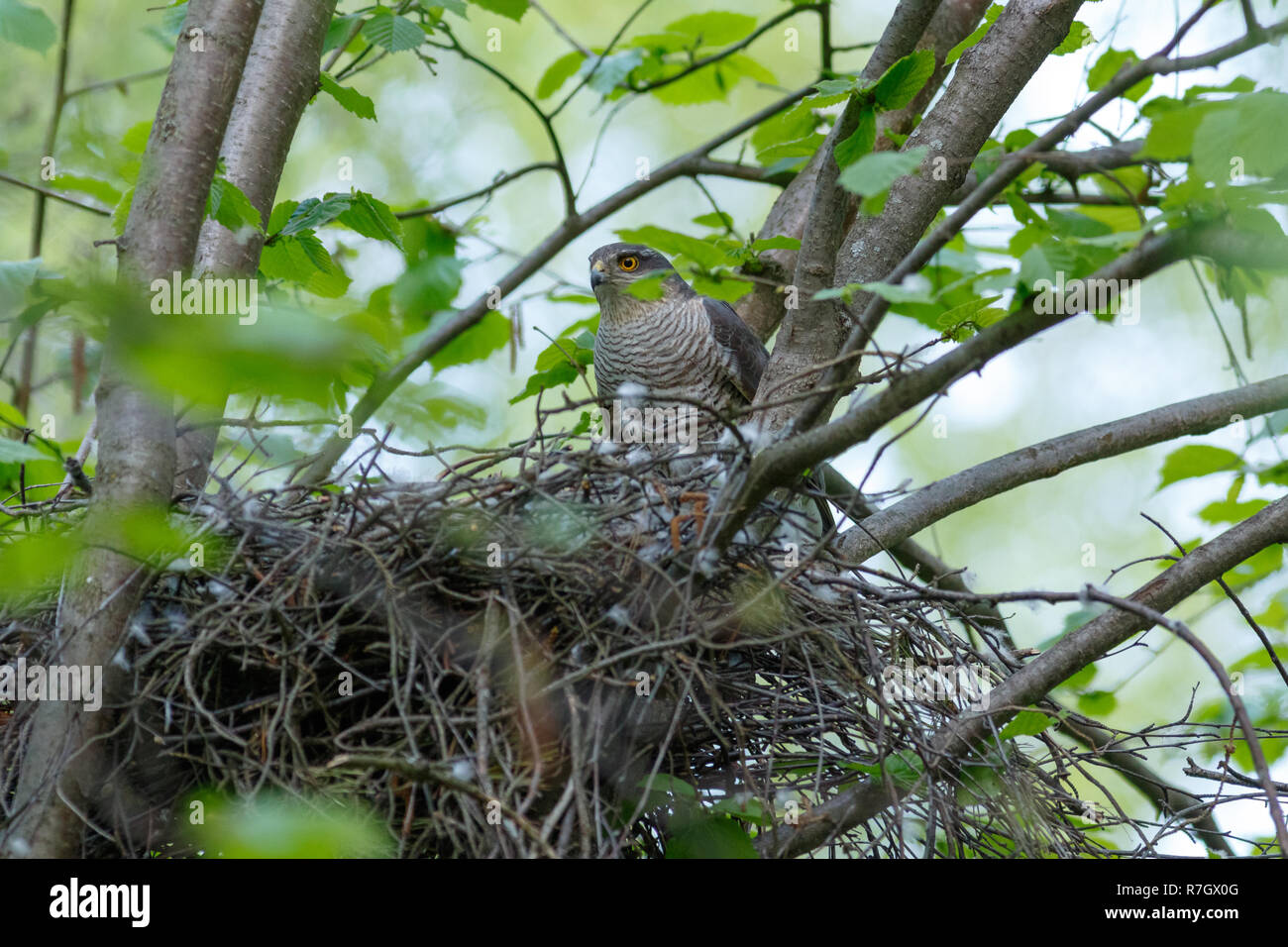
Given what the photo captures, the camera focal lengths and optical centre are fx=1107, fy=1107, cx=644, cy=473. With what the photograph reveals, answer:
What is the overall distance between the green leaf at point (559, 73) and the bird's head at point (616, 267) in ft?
2.10

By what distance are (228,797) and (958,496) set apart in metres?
1.90

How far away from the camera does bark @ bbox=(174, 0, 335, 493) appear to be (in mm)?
2938

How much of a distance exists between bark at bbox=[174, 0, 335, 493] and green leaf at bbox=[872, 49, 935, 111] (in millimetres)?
1650

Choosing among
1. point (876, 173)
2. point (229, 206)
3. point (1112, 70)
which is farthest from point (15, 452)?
point (1112, 70)

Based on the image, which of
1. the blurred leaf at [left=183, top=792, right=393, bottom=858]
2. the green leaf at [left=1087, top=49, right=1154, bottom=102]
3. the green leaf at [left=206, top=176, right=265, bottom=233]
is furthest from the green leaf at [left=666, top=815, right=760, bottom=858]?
the green leaf at [left=1087, top=49, right=1154, bottom=102]

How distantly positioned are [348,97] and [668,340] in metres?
1.40

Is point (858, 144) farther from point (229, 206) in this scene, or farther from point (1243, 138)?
point (229, 206)

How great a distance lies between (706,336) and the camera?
395cm

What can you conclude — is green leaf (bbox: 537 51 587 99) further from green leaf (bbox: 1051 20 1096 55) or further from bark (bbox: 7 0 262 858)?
bark (bbox: 7 0 262 858)

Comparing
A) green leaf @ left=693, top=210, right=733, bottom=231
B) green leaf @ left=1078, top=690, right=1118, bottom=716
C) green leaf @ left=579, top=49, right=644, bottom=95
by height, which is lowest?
green leaf @ left=1078, top=690, right=1118, bottom=716
